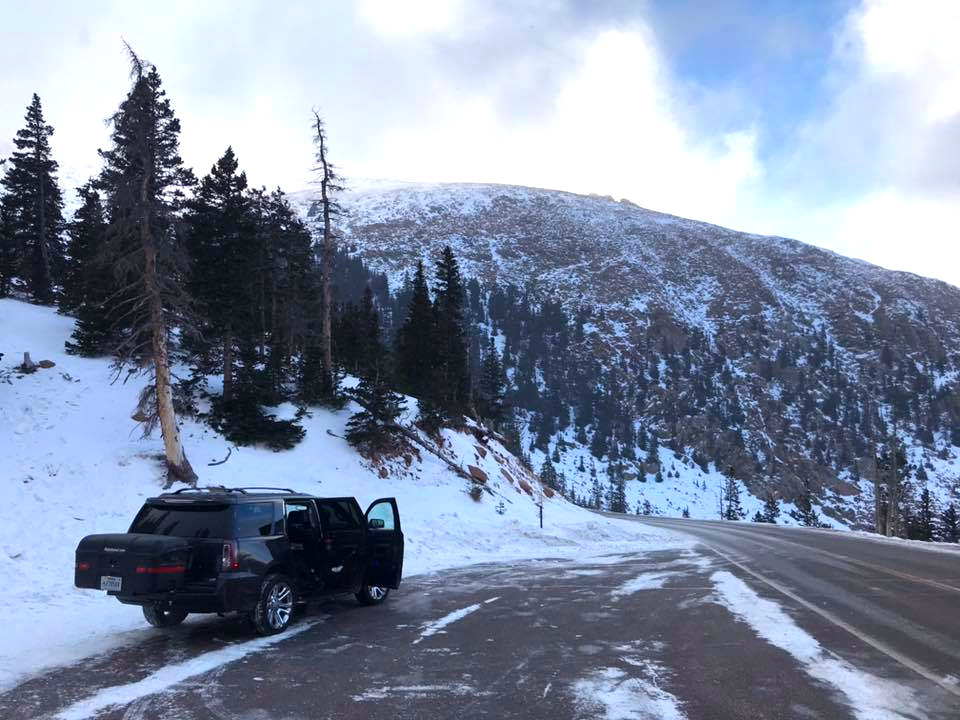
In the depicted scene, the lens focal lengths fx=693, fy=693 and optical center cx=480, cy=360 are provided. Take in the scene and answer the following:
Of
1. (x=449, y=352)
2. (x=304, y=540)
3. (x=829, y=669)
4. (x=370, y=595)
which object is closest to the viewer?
(x=829, y=669)

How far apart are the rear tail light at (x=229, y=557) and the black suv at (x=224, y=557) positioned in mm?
12

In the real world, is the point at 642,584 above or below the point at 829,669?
below

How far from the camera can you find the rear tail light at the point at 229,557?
26.8ft

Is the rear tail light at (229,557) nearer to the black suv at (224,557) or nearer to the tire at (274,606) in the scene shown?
the black suv at (224,557)

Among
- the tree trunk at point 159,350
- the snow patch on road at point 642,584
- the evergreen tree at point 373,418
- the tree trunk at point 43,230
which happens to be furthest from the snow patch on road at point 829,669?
the tree trunk at point 43,230

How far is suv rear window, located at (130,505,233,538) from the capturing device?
27.6 feet

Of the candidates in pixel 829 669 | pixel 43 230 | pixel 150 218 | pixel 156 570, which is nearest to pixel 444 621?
pixel 156 570

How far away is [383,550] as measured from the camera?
36.8 ft

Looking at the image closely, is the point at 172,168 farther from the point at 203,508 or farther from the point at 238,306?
the point at 203,508

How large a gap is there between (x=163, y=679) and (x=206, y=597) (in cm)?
136

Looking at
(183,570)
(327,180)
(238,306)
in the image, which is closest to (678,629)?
(183,570)

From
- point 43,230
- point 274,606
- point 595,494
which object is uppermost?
point 43,230

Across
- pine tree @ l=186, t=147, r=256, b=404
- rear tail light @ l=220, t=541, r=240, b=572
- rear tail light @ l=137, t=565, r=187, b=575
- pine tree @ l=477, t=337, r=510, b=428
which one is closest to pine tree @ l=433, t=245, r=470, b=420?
pine tree @ l=477, t=337, r=510, b=428

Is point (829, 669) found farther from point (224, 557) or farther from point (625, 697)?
point (224, 557)
